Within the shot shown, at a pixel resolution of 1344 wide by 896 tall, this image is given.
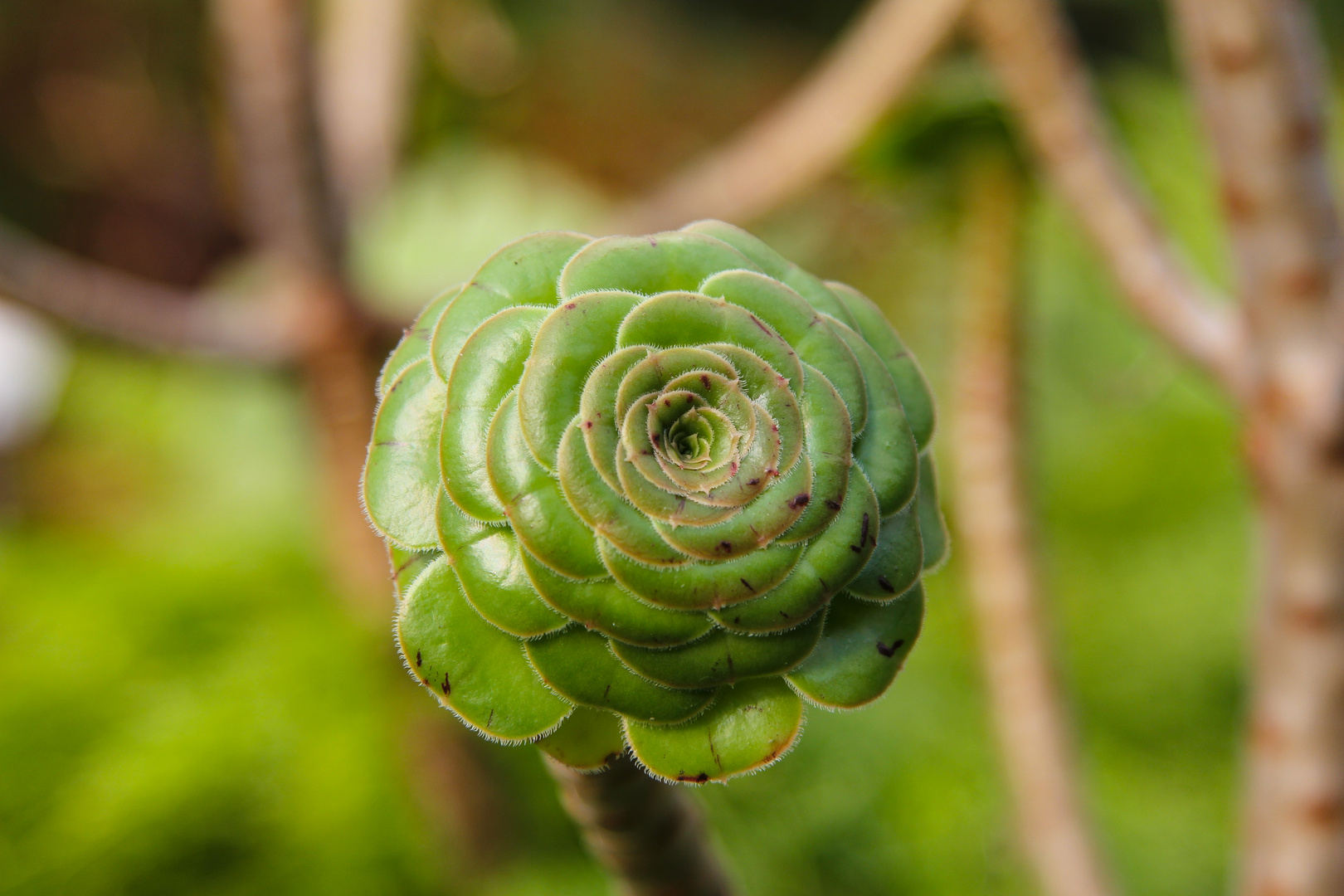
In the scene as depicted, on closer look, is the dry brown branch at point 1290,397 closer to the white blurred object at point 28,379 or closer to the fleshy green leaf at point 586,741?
the fleshy green leaf at point 586,741

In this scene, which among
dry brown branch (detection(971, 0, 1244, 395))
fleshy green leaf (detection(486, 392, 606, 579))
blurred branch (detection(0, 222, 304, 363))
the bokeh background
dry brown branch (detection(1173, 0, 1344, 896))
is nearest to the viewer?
fleshy green leaf (detection(486, 392, 606, 579))

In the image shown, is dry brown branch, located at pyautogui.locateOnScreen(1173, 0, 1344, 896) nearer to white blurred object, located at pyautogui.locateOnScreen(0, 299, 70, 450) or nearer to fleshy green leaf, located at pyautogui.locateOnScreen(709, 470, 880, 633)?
fleshy green leaf, located at pyautogui.locateOnScreen(709, 470, 880, 633)

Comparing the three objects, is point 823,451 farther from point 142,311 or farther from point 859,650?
point 142,311

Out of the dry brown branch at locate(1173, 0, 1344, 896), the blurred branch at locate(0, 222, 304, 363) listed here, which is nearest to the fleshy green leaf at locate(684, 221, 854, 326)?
the dry brown branch at locate(1173, 0, 1344, 896)

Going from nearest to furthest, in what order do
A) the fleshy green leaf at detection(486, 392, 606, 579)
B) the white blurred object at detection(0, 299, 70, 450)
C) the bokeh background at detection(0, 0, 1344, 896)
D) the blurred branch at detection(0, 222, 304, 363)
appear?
the fleshy green leaf at detection(486, 392, 606, 579) < the blurred branch at detection(0, 222, 304, 363) < the bokeh background at detection(0, 0, 1344, 896) < the white blurred object at detection(0, 299, 70, 450)

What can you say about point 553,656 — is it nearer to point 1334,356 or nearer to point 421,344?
point 421,344

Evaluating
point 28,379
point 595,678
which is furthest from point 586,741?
point 28,379
